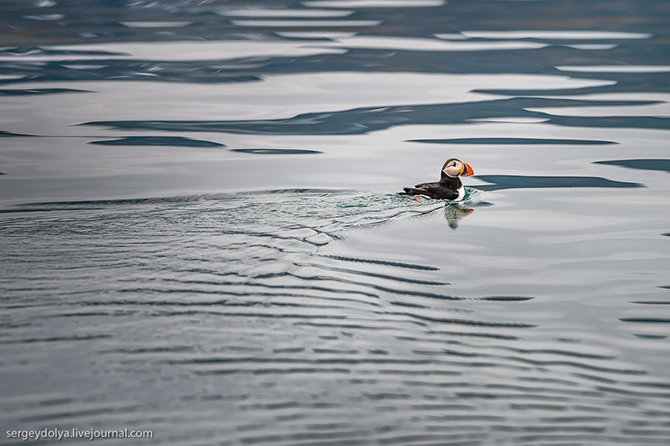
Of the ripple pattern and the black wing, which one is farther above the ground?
the black wing

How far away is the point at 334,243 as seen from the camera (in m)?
6.77

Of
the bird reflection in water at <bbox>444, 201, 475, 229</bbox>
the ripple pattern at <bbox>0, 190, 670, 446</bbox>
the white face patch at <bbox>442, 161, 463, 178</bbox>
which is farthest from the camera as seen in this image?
the white face patch at <bbox>442, 161, 463, 178</bbox>

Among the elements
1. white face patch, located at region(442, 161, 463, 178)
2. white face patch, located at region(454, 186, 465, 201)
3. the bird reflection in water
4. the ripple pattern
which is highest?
white face patch, located at region(442, 161, 463, 178)

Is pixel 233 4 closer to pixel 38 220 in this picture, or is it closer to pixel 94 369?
pixel 38 220

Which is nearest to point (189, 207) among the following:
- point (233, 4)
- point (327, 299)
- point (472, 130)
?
point (327, 299)

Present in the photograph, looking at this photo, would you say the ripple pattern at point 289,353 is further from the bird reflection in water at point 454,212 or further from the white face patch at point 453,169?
the white face patch at point 453,169

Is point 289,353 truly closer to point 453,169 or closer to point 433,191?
point 433,191

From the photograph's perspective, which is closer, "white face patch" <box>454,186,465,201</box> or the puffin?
the puffin

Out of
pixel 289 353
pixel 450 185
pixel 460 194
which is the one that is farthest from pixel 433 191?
pixel 289 353

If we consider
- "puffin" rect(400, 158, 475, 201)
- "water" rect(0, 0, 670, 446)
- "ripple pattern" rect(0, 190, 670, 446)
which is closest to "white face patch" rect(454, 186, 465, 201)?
"puffin" rect(400, 158, 475, 201)

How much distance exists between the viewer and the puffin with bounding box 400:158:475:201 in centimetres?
881

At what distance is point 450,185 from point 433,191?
32 cm

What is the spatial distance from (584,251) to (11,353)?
4991 millimetres

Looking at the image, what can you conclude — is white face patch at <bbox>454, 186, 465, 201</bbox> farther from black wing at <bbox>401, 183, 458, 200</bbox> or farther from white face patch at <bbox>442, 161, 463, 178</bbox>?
white face patch at <bbox>442, 161, 463, 178</bbox>
